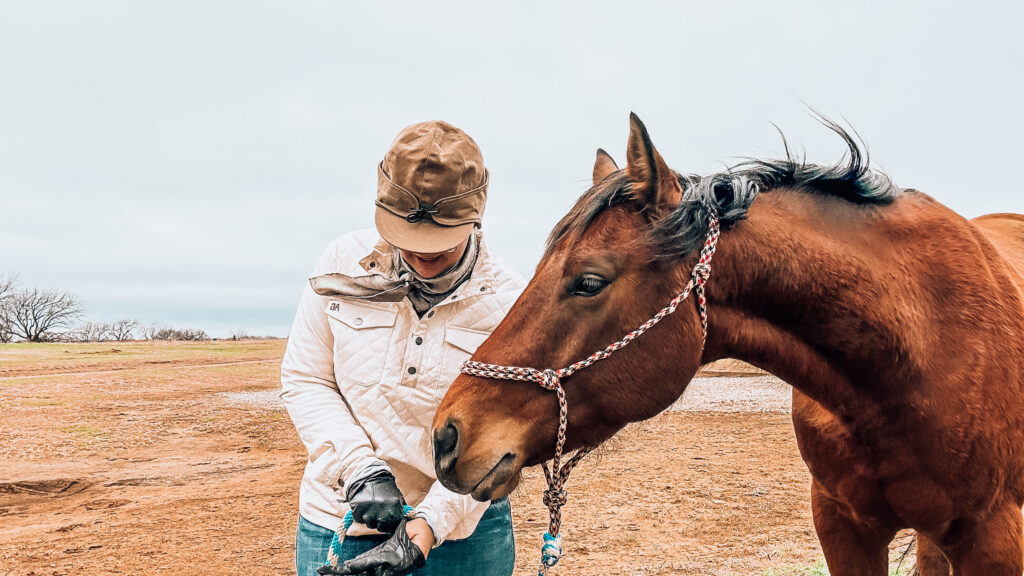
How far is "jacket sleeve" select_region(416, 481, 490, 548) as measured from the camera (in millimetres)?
2104

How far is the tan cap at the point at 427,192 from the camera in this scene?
2117 mm

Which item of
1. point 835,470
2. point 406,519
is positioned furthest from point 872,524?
point 406,519

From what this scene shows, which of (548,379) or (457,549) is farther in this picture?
(457,549)

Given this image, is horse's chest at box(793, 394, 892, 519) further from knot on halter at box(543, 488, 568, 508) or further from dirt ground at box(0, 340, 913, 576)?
knot on halter at box(543, 488, 568, 508)

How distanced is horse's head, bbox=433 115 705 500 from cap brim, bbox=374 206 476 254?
14.5 inches

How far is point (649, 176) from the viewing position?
1.90m

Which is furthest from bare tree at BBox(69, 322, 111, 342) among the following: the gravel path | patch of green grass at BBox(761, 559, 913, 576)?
patch of green grass at BBox(761, 559, 913, 576)

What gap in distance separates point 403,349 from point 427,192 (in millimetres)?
555

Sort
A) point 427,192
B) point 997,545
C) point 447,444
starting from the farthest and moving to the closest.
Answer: point 997,545 < point 427,192 < point 447,444

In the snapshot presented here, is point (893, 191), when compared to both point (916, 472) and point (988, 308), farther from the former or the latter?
point (916, 472)

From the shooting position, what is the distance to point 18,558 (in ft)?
16.5

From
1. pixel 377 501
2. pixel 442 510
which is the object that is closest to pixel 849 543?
pixel 442 510

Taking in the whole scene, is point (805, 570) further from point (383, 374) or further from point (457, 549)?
point (383, 374)

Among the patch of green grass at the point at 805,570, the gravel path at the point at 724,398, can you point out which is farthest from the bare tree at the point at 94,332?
the patch of green grass at the point at 805,570
